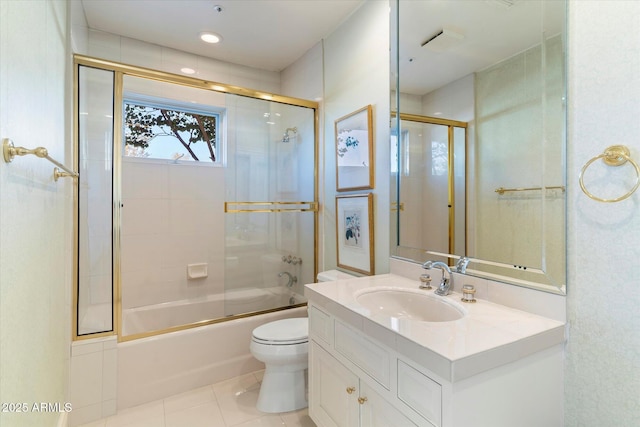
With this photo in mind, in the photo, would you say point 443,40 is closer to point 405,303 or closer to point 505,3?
point 505,3

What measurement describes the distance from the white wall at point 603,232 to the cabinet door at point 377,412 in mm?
620

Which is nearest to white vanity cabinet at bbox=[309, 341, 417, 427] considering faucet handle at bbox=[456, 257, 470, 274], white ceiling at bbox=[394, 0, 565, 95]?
faucet handle at bbox=[456, 257, 470, 274]

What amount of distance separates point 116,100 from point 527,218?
234cm

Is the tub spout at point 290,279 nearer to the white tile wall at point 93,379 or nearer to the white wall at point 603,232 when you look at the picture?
the white tile wall at point 93,379

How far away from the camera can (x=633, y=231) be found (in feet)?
3.23

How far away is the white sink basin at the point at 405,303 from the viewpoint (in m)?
1.43

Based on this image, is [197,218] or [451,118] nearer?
[451,118]

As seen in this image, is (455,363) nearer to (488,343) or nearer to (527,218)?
(488,343)

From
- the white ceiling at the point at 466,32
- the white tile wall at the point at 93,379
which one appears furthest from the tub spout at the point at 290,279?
the white ceiling at the point at 466,32

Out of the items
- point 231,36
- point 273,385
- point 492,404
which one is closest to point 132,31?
point 231,36

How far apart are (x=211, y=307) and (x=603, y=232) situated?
8.63 ft

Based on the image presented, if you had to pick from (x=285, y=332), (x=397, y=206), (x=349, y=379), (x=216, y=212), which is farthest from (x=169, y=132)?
(x=349, y=379)

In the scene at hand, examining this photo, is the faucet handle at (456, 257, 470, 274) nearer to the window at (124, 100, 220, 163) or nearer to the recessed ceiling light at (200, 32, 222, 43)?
the window at (124, 100, 220, 163)

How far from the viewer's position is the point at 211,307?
2760 mm
